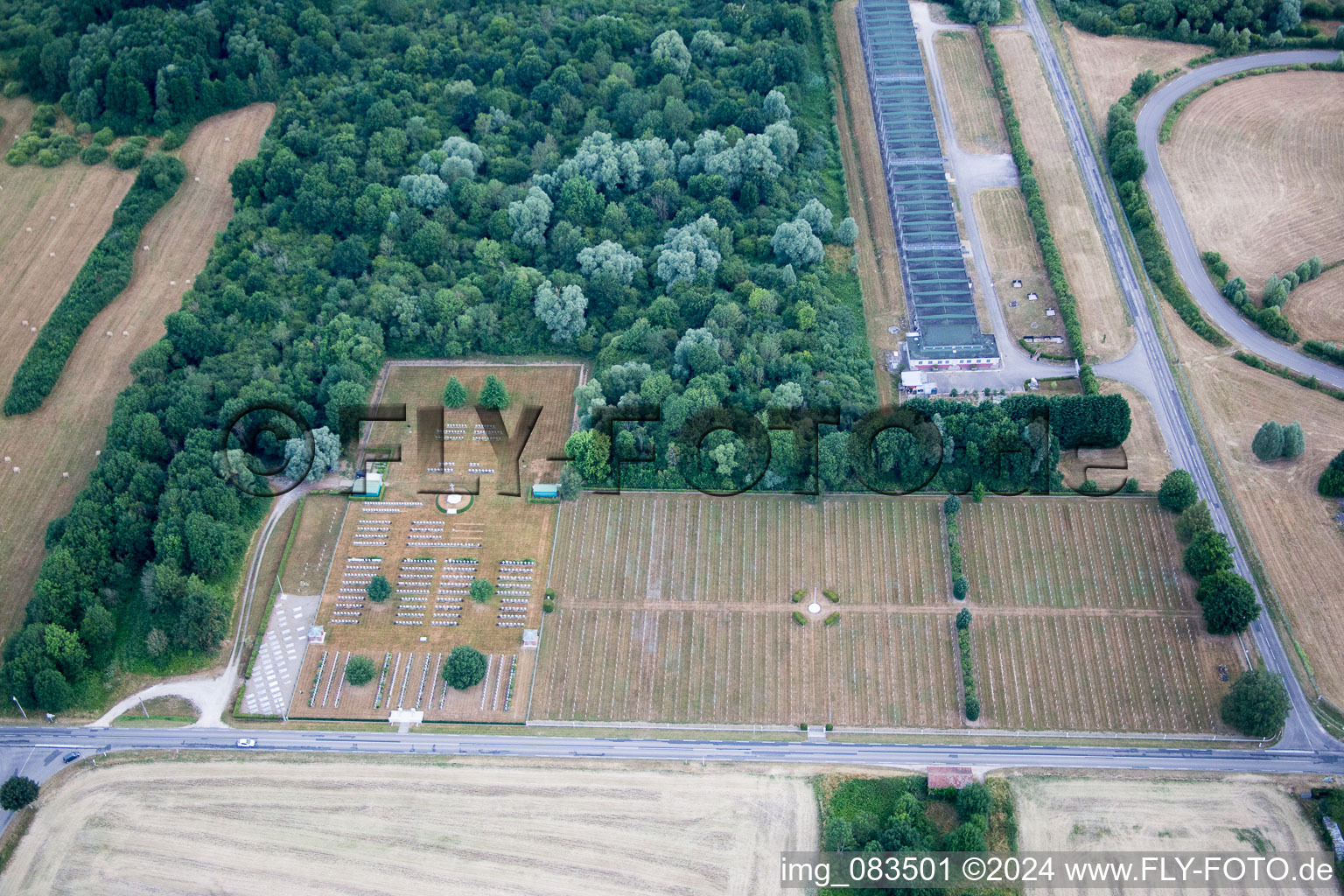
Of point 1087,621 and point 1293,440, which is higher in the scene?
point 1293,440

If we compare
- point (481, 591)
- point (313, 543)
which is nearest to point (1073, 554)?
point (481, 591)

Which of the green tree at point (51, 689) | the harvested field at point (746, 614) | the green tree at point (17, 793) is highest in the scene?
the green tree at point (51, 689)

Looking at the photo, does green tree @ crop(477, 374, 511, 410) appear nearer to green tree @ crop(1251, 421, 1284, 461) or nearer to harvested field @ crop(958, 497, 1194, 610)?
harvested field @ crop(958, 497, 1194, 610)

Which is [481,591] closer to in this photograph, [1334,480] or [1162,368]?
[1162,368]

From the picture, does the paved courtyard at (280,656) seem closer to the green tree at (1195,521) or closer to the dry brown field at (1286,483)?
the green tree at (1195,521)

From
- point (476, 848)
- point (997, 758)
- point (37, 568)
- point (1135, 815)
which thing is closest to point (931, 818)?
point (997, 758)

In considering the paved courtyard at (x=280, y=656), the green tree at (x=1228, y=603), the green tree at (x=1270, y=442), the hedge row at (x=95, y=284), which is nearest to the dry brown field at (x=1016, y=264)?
the green tree at (x=1270, y=442)
